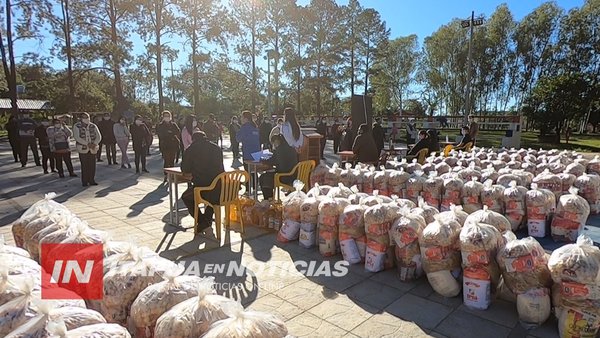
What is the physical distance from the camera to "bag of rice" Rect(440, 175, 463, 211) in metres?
5.15

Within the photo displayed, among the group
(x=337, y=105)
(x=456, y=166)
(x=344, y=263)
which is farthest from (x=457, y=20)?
(x=344, y=263)

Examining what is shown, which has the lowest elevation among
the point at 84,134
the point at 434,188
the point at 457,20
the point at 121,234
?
the point at 121,234

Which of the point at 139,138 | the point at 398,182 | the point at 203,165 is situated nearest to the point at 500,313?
the point at 398,182

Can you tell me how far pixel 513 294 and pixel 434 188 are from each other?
8.38 feet

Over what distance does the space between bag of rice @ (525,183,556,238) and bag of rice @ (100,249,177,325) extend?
4.44m

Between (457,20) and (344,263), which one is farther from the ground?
(457,20)

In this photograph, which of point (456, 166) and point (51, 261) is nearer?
point (51, 261)

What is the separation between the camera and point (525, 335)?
2.56 metres

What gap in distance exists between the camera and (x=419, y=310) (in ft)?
9.54

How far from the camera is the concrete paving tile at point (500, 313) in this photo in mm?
2730

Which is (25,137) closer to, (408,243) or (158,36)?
(158,36)

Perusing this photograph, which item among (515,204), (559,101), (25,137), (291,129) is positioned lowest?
(515,204)

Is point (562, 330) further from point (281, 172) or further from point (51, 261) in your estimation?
point (281, 172)

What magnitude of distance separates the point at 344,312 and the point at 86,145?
6998 mm
